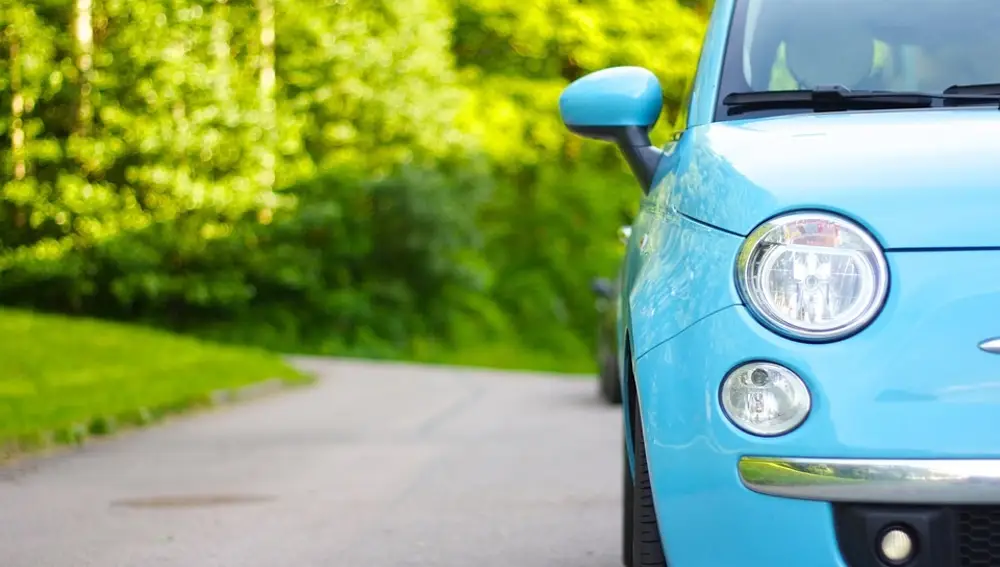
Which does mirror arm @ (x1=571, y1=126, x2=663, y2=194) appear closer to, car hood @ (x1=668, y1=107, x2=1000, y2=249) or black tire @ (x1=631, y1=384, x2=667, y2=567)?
car hood @ (x1=668, y1=107, x2=1000, y2=249)

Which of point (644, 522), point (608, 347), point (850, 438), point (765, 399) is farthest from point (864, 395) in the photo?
point (608, 347)

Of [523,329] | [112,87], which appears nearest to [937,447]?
[112,87]

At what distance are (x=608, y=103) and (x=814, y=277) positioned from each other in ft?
4.13

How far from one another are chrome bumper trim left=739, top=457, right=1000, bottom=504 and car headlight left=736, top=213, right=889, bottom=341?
256 millimetres

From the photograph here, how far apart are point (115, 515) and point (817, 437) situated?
4873mm

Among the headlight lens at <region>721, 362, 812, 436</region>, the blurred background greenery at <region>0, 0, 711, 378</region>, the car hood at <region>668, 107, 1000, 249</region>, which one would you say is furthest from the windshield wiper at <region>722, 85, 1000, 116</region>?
the blurred background greenery at <region>0, 0, 711, 378</region>

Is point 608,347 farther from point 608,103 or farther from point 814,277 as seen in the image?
point 814,277

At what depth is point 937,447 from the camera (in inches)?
130

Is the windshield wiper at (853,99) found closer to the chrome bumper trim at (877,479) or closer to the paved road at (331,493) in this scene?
the chrome bumper trim at (877,479)

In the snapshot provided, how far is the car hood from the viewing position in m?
3.46

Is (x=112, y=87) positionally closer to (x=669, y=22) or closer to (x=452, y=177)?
(x=452, y=177)

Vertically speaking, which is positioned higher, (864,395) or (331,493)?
(864,395)

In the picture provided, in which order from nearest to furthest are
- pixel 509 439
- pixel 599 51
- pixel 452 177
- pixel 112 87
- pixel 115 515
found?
pixel 115 515 < pixel 509 439 < pixel 112 87 < pixel 452 177 < pixel 599 51

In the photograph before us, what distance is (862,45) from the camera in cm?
459
